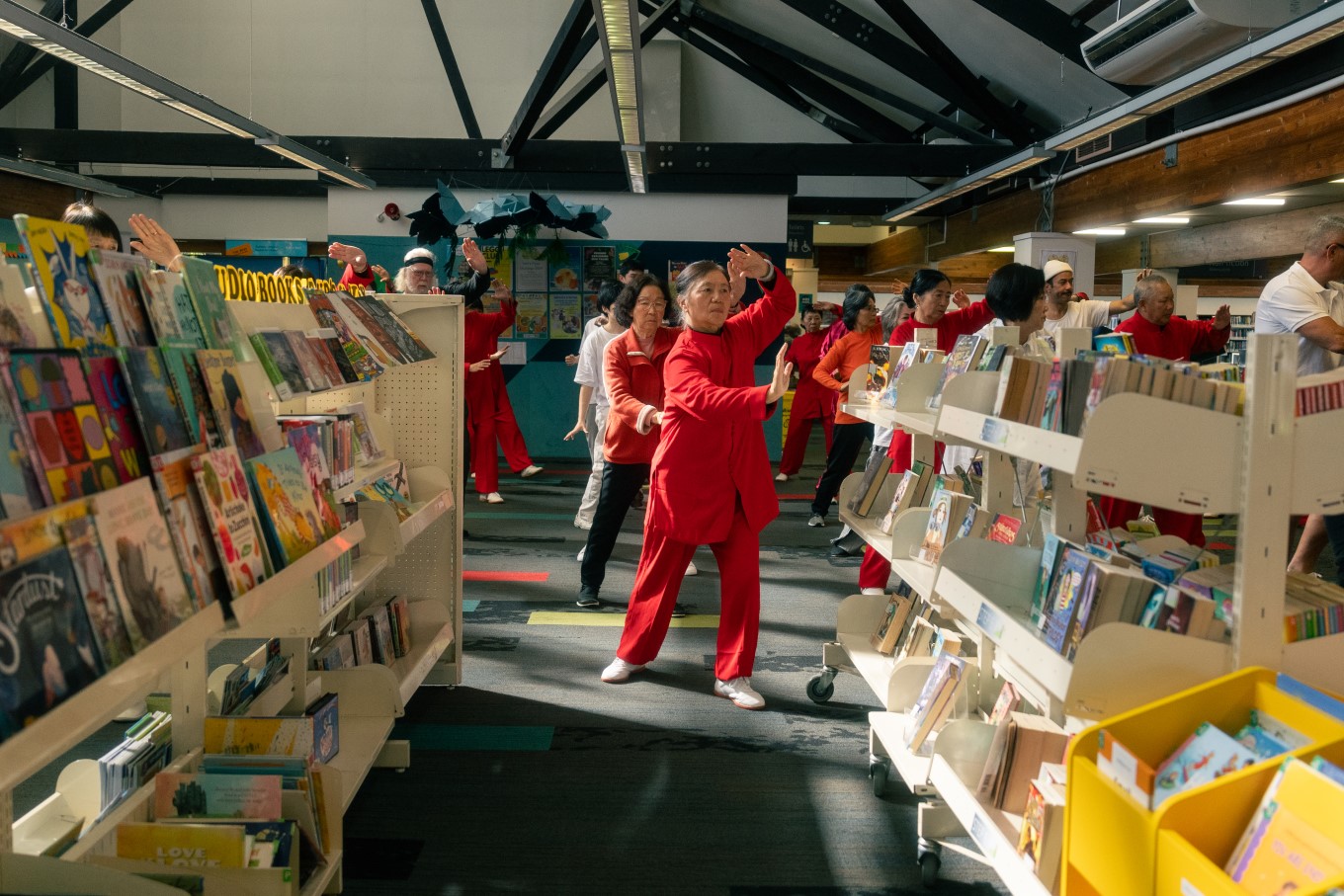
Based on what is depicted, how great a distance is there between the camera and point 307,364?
9.57ft

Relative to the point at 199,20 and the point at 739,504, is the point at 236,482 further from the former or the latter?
the point at 199,20

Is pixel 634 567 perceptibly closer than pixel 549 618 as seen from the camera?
No

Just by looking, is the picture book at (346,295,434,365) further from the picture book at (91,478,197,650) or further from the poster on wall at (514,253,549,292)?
the poster on wall at (514,253,549,292)

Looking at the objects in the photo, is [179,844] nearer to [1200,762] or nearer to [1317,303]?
[1200,762]

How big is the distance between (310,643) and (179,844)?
1.67 meters

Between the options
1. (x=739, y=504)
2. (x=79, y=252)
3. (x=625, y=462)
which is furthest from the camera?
(x=625, y=462)

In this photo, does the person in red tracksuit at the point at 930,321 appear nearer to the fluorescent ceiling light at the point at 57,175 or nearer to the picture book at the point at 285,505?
the picture book at the point at 285,505

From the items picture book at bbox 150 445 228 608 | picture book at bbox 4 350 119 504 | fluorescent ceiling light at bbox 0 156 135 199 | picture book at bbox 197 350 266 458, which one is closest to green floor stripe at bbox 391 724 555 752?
picture book at bbox 197 350 266 458

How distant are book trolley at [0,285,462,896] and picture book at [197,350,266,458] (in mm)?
190

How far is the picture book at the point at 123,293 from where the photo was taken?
186 cm

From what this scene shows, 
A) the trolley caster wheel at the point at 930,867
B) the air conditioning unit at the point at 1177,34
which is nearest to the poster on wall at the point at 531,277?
the air conditioning unit at the point at 1177,34

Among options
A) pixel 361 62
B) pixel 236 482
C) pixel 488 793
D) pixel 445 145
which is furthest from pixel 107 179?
pixel 236 482

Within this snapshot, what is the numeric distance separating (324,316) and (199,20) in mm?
11582

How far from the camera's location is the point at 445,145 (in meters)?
10.7
